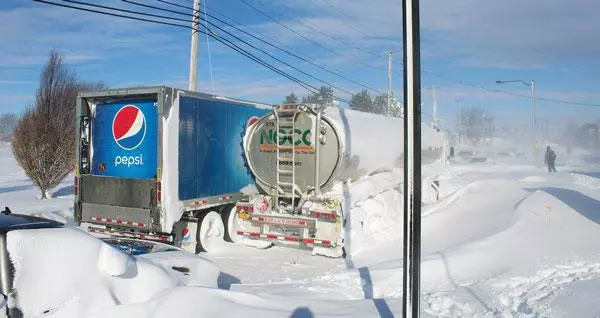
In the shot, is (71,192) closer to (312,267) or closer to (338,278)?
(312,267)

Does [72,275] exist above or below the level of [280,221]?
above

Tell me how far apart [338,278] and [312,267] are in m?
1.56

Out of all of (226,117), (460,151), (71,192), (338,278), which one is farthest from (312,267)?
(460,151)

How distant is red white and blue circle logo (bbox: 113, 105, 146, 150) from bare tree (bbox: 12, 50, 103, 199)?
999cm

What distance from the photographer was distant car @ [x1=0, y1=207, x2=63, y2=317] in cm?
348

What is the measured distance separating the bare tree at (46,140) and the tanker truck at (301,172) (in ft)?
34.5

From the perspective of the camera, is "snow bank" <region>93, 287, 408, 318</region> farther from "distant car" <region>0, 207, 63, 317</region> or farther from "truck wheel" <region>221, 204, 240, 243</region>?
"truck wheel" <region>221, 204, 240, 243</region>

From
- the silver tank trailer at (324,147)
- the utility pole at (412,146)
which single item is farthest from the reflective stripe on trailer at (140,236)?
the utility pole at (412,146)

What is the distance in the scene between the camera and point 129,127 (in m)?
9.48

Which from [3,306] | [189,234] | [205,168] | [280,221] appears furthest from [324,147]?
[3,306]

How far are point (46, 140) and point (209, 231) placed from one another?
11164 mm

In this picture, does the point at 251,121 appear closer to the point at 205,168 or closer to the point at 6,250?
the point at 205,168

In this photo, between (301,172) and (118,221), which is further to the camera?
(301,172)

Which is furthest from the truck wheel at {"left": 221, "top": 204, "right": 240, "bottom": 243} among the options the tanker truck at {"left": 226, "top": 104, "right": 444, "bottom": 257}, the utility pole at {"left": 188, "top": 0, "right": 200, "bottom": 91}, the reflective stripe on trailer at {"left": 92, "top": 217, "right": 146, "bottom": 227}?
the utility pole at {"left": 188, "top": 0, "right": 200, "bottom": 91}
